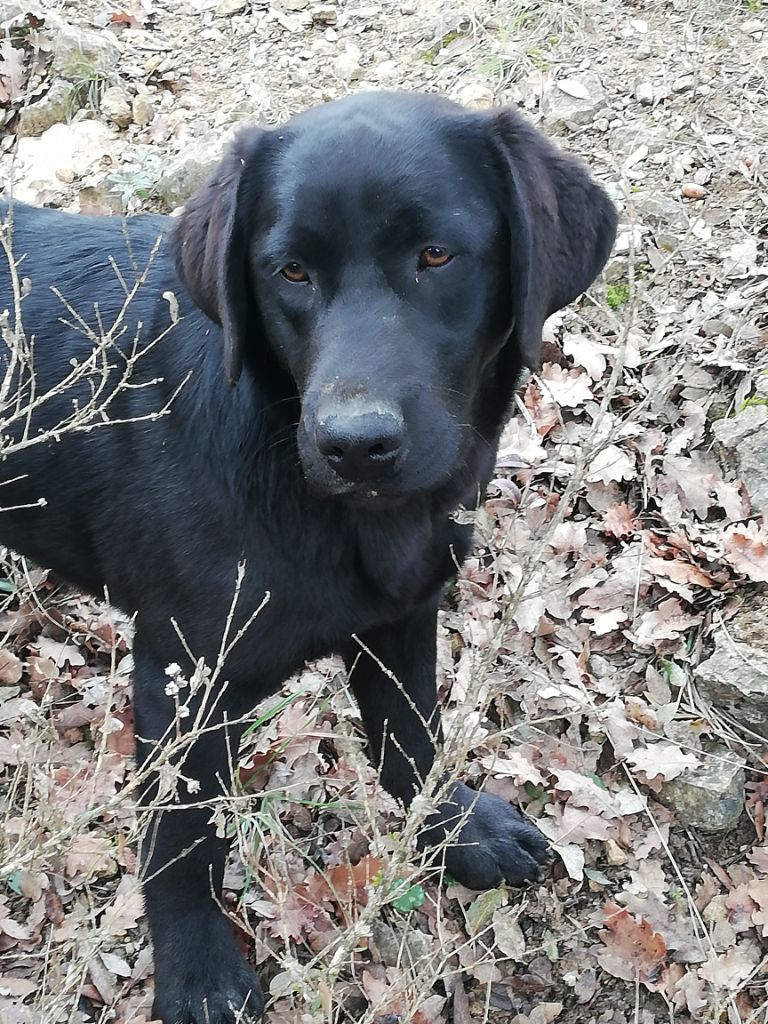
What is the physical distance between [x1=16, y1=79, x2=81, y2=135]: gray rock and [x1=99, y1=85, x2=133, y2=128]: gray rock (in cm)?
17

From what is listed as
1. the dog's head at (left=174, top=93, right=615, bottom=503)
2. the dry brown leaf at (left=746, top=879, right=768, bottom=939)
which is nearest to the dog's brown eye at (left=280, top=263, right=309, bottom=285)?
the dog's head at (left=174, top=93, right=615, bottom=503)

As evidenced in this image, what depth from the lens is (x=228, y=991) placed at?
2646 millimetres

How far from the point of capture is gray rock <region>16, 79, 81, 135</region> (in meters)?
5.38

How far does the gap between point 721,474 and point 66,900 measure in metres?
2.46

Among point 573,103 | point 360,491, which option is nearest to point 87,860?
point 360,491

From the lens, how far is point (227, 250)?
2230mm

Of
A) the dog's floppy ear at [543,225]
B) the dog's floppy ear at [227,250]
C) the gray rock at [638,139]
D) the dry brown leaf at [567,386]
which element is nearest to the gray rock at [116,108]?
the gray rock at [638,139]

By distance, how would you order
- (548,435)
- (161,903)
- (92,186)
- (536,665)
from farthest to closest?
(92,186), (548,435), (536,665), (161,903)

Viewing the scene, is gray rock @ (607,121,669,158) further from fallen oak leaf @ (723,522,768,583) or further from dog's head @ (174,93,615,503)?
dog's head @ (174,93,615,503)

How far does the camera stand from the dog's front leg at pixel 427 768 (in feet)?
9.20

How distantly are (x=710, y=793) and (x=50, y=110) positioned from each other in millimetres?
4624

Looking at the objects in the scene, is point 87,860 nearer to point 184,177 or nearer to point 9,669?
point 9,669

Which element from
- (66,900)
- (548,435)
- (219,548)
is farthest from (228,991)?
(548,435)

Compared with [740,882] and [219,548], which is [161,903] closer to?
[219,548]
